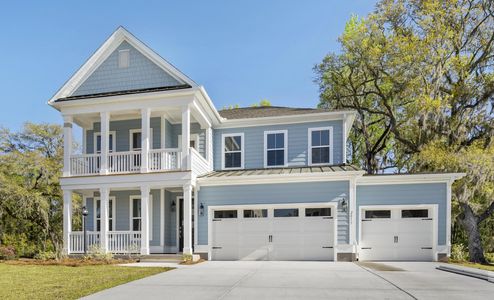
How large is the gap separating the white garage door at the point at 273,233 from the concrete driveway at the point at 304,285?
322 centimetres

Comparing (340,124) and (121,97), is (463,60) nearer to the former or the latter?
(340,124)

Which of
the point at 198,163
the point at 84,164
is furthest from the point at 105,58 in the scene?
the point at 198,163

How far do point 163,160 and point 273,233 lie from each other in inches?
207

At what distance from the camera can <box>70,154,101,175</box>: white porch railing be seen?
1406 cm

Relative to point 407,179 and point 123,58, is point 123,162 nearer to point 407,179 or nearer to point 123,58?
point 123,58

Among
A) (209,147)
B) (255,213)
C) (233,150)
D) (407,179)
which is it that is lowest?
(255,213)

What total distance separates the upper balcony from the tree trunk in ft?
40.6

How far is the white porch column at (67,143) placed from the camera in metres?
13.9

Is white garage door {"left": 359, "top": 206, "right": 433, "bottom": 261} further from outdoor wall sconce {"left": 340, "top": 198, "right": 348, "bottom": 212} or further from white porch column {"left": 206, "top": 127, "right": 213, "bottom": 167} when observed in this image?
white porch column {"left": 206, "top": 127, "right": 213, "bottom": 167}

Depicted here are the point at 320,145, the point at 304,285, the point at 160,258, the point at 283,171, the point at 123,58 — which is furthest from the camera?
the point at 320,145

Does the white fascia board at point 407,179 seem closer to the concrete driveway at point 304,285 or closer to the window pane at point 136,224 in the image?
the concrete driveway at point 304,285

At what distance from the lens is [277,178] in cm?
1327

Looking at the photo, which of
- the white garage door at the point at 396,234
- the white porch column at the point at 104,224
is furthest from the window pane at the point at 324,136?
the white porch column at the point at 104,224

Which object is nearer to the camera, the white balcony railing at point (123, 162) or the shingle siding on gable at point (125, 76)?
the white balcony railing at point (123, 162)
